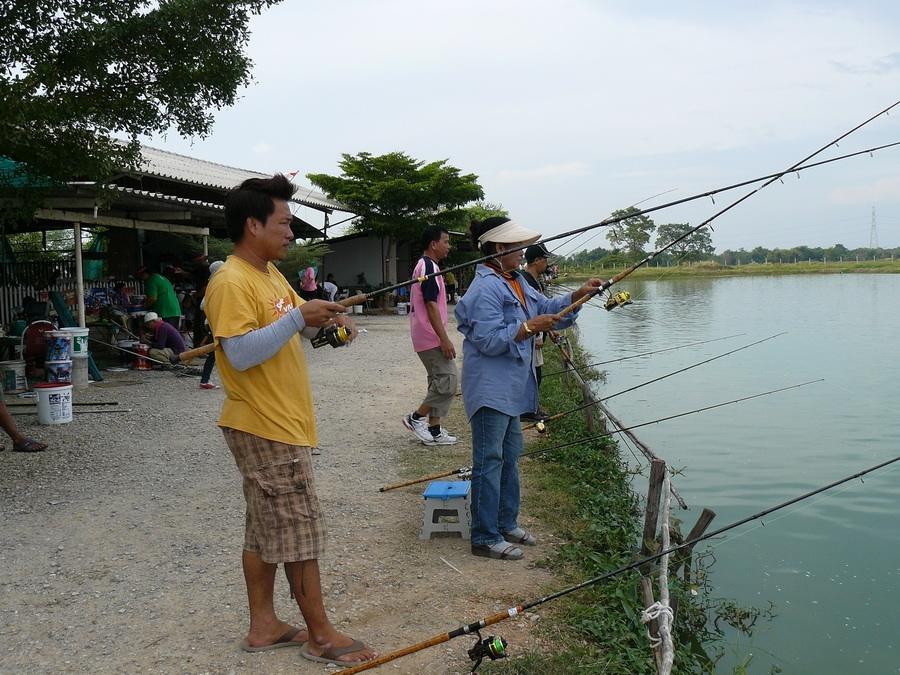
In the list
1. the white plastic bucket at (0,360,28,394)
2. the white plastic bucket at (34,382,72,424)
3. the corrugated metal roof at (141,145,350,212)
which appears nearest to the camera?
the white plastic bucket at (34,382,72,424)

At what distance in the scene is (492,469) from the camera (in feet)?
12.8

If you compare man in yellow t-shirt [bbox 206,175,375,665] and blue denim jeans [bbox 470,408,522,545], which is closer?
man in yellow t-shirt [bbox 206,175,375,665]

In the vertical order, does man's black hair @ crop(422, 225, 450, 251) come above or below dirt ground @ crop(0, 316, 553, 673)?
above

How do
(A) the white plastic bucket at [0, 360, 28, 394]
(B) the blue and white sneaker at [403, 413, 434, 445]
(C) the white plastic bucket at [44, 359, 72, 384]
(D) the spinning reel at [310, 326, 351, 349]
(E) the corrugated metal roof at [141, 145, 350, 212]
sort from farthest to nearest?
1. (E) the corrugated metal roof at [141, 145, 350, 212]
2. (A) the white plastic bucket at [0, 360, 28, 394]
3. (C) the white plastic bucket at [44, 359, 72, 384]
4. (B) the blue and white sneaker at [403, 413, 434, 445]
5. (D) the spinning reel at [310, 326, 351, 349]

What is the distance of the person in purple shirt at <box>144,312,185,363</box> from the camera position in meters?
11.2

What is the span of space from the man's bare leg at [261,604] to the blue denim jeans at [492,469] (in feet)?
3.96

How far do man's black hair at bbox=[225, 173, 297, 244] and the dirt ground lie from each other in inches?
64.5

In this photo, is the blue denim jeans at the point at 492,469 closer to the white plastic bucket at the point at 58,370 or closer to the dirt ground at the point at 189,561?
the dirt ground at the point at 189,561

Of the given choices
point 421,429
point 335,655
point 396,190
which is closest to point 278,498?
point 335,655

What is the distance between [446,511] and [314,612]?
1.63 metres

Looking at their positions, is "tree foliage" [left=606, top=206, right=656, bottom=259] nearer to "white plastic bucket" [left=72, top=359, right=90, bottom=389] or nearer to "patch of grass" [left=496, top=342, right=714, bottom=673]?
"patch of grass" [left=496, top=342, right=714, bottom=673]

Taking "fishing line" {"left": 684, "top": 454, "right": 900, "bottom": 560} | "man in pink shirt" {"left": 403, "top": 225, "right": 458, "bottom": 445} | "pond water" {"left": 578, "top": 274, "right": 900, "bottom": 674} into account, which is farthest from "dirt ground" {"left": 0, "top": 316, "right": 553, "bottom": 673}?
"fishing line" {"left": 684, "top": 454, "right": 900, "bottom": 560}

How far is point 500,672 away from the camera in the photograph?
291 cm

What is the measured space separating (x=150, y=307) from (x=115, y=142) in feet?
16.8
